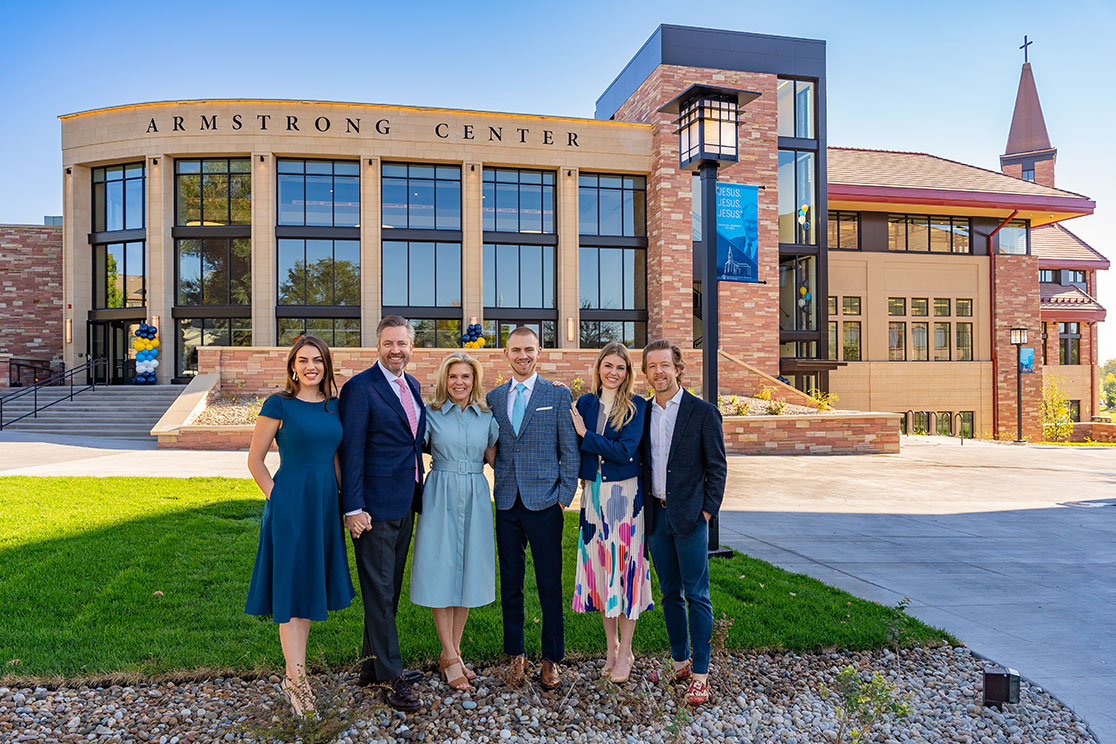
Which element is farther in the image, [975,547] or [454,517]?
[975,547]

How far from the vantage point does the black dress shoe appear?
3.62 metres

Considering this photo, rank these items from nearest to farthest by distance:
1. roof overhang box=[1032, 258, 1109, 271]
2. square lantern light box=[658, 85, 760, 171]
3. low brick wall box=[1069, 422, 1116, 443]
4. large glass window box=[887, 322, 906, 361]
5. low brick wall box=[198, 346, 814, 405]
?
1. square lantern light box=[658, 85, 760, 171]
2. low brick wall box=[198, 346, 814, 405]
3. low brick wall box=[1069, 422, 1116, 443]
4. large glass window box=[887, 322, 906, 361]
5. roof overhang box=[1032, 258, 1109, 271]

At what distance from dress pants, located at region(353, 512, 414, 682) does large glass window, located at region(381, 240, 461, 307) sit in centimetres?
2358

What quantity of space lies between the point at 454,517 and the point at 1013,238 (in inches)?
1503

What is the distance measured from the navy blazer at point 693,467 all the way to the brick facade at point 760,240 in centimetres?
2281

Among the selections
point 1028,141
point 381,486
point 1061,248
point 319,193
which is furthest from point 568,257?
point 1028,141

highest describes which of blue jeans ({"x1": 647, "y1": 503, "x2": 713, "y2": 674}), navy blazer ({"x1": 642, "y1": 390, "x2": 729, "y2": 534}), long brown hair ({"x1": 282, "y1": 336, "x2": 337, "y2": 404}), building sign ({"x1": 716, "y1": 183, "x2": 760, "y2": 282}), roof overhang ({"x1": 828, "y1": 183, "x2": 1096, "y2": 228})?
roof overhang ({"x1": 828, "y1": 183, "x2": 1096, "y2": 228})

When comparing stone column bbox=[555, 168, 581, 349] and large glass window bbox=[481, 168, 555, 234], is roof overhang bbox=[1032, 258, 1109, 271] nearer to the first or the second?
large glass window bbox=[481, 168, 555, 234]

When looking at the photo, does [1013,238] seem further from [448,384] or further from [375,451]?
[375,451]

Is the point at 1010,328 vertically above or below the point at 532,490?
above

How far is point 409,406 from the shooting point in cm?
382

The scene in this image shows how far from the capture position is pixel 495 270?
90.0ft

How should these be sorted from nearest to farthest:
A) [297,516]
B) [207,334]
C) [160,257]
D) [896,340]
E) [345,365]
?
1. [297,516]
2. [345,365]
3. [160,257]
4. [207,334]
5. [896,340]

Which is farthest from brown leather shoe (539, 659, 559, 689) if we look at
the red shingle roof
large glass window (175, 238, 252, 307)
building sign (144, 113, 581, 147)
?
the red shingle roof
